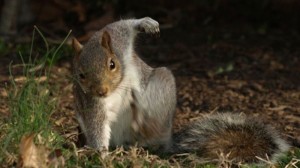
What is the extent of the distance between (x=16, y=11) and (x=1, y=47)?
73cm

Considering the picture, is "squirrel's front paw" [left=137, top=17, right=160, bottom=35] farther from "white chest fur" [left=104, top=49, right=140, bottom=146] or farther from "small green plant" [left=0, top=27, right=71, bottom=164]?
"small green plant" [left=0, top=27, right=71, bottom=164]

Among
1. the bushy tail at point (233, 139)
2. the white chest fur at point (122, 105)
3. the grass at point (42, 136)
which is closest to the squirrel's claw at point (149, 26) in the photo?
the white chest fur at point (122, 105)

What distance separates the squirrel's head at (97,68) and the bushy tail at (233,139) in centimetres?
63

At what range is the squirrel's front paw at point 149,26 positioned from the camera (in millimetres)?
5078

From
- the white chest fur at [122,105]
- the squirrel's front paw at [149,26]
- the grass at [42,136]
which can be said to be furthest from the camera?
the squirrel's front paw at [149,26]

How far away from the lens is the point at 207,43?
27.0 ft

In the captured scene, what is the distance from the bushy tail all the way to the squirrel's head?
0.63 metres

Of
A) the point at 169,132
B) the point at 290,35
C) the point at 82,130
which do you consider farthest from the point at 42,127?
the point at 290,35

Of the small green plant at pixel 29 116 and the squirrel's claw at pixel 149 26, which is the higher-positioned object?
the squirrel's claw at pixel 149 26

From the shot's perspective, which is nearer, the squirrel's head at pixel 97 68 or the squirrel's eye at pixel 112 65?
the squirrel's head at pixel 97 68

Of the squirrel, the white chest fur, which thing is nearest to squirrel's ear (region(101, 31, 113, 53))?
the squirrel

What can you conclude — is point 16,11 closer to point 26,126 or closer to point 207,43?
point 207,43

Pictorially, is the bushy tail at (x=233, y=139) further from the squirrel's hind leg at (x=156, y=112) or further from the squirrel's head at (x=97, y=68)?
the squirrel's head at (x=97, y=68)

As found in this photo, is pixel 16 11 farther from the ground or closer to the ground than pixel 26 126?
farther from the ground
